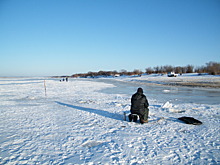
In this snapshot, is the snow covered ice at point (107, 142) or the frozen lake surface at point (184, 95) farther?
the frozen lake surface at point (184, 95)

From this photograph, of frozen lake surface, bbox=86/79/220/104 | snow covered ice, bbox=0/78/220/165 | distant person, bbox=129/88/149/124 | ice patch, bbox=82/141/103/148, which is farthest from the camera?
frozen lake surface, bbox=86/79/220/104

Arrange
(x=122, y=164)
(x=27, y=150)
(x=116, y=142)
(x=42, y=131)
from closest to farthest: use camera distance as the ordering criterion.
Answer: (x=122, y=164)
(x=27, y=150)
(x=116, y=142)
(x=42, y=131)

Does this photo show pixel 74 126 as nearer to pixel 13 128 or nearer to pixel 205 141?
pixel 13 128

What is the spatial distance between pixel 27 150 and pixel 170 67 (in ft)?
410

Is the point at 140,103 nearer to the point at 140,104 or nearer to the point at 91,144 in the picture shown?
the point at 140,104

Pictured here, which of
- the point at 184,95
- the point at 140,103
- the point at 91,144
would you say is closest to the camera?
the point at 91,144

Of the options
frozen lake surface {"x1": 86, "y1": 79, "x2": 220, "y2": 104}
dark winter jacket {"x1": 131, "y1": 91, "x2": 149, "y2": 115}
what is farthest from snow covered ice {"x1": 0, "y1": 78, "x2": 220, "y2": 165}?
frozen lake surface {"x1": 86, "y1": 79, "x2": 220, "y2": 104}

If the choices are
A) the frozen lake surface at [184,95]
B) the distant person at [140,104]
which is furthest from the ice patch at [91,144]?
the frozen lake surface at [184,95]

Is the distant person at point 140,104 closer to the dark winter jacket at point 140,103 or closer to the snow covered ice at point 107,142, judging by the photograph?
the dark winter jacket at point 140,103

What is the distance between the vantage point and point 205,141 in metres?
4.52

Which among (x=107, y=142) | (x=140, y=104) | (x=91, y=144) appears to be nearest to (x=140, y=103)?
(x=140, y=104)

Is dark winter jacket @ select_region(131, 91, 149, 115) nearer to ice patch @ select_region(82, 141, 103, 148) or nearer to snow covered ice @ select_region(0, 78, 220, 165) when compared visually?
snow covered ice @ select_region(0, 78, 220, 165)

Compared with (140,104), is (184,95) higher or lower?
lower

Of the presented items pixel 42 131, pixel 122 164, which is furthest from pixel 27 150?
pixel 122 164
